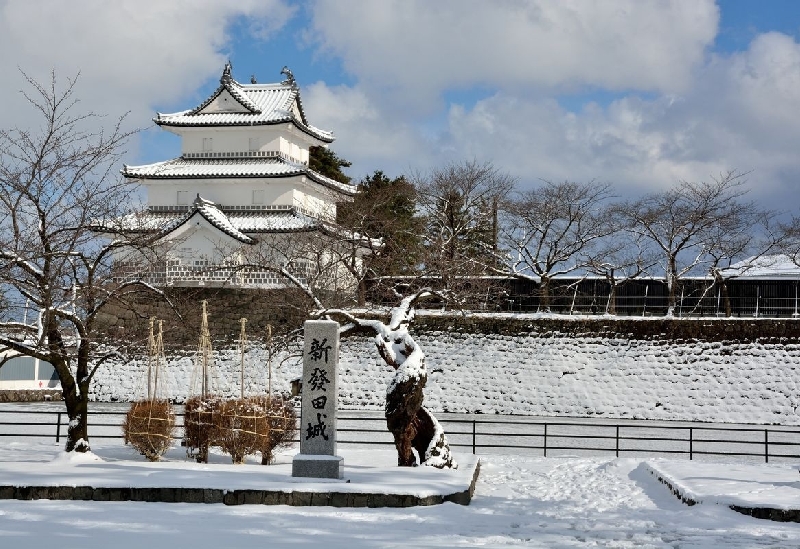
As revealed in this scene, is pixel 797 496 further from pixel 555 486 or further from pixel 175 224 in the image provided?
pixel 175 224

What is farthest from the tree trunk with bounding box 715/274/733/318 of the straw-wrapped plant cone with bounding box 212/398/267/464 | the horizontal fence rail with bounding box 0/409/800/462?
the straw-wrapped plant cone with bounding box 212/398/267/464

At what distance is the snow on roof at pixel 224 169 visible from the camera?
34.1 metres

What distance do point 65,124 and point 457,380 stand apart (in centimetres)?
1836

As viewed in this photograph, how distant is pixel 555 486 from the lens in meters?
14.2

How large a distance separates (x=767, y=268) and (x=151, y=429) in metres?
29.4

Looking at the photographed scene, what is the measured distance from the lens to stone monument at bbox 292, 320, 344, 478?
488 inches

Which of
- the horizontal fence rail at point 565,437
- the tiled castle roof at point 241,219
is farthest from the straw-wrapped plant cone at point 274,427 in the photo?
the tiled castle roof at point 241,219

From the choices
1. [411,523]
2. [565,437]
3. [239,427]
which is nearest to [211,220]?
[565,437]

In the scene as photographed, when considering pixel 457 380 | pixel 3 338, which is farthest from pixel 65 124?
pixel 457 380

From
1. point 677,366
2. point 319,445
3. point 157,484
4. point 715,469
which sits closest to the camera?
point 157,484

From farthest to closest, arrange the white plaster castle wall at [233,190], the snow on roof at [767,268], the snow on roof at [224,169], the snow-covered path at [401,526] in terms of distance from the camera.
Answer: the snow on roof at [767,268] → the white plaster castle wall at [233,190] → the snow on roof at [224,169] → the snow-covered path at [401,526]

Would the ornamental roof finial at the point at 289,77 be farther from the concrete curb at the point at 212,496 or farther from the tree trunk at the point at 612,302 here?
the concrete curb at the point at 212,496

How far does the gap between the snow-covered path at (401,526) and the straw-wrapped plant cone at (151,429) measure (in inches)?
150

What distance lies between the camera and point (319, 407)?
1285 centimetres
